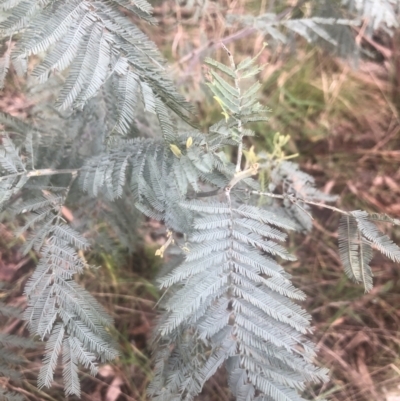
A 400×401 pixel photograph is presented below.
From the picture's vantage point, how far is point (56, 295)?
0.96 metres

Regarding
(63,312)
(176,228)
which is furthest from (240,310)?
(63,312)

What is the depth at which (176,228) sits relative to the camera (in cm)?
102

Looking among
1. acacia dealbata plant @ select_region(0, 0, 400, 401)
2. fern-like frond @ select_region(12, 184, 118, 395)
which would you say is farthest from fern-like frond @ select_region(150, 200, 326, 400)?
fern-like frond @ select_region(12, 184, 118, 395)

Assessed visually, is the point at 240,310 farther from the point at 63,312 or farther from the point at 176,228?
the point at 63,312

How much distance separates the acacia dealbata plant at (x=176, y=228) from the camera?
0.78 metres

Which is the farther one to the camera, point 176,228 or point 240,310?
point 176,228

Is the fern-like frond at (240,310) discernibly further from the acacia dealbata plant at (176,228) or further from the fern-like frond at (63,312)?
the fern-like frond at (63,312)

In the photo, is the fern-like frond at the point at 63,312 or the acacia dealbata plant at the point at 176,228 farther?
the fern-like frond at the point at 63,312

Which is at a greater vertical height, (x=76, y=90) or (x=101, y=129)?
(x=76, y=90)

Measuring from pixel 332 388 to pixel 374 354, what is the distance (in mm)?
251

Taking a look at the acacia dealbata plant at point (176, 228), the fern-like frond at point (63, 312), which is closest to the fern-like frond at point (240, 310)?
the acacia dealbata plant at point (176, 228)

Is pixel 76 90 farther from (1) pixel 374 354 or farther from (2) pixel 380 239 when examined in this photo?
(1) pixel 374 354

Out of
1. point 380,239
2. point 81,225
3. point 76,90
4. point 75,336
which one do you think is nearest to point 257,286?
point 380,239

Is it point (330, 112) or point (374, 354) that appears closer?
point (374, 354)
